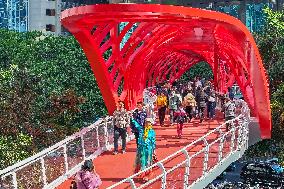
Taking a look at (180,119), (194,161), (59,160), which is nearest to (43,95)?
(180,119)

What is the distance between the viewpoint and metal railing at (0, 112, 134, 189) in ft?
37.8

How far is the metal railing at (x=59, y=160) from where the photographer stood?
11.5 metres

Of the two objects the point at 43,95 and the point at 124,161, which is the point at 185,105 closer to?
the point at 124,161

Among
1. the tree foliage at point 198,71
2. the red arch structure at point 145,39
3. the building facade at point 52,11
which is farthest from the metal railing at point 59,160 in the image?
the building facade at point 52,11

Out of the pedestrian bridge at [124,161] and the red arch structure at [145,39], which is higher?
the red arch structure at [145,39]

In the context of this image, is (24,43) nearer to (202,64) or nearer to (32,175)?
(202,64)

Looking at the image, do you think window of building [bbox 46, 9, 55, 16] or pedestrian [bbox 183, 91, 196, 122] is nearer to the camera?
pedestrian [bbox 183, 91, 196, 122]

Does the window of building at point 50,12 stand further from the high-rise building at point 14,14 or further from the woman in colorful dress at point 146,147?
the woman in colorful dress at point 146,147

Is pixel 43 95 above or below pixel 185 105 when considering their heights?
below

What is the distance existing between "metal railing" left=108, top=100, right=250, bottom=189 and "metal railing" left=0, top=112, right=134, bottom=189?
1769 mm

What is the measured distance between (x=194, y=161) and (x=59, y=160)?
3.25m

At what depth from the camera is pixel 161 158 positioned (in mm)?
15492

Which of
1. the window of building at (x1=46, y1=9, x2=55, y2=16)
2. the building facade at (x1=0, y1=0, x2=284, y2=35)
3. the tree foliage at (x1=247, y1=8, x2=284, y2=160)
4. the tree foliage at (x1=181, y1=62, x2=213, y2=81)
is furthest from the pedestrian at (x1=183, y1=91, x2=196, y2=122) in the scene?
the window of building at (x1=46, y1=9, x2=55, y2=16)

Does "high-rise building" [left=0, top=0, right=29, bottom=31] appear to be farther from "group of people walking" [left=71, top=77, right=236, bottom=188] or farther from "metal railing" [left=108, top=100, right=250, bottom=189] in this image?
"metal railing" [left=108, top=100, right=250, bottom=189]
